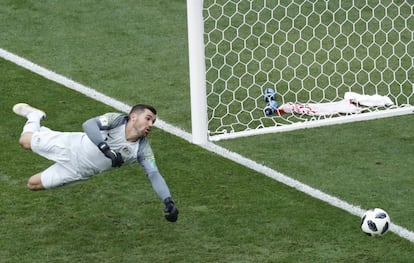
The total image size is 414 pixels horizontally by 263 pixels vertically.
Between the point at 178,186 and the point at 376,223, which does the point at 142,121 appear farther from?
the point at 376,223

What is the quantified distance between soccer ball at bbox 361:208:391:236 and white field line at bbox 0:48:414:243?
1.40 ft

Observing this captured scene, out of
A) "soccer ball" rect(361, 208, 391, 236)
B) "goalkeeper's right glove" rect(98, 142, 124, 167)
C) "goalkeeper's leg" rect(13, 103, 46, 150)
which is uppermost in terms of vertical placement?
"goalkeeper's leg" rect(13, 103, 46, 150)

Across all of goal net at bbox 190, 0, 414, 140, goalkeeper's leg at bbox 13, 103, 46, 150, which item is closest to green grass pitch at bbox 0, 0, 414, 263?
goal net at bbox 190, 0, 414, 140

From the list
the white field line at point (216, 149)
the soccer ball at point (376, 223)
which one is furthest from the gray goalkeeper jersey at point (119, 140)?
the white field line at point (216, 149)

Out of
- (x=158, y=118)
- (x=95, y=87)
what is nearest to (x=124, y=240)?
(x=158, y=118)

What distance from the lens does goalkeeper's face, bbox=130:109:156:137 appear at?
8.84 metres

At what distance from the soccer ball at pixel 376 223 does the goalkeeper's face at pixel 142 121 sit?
5.83ft

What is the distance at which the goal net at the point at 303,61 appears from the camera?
39.9 ft

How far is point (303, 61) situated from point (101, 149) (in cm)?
508

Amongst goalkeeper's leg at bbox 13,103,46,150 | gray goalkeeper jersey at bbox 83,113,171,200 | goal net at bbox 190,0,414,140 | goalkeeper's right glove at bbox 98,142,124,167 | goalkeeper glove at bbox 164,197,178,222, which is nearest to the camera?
goalkeeper glove at bbox 164,197,178,222

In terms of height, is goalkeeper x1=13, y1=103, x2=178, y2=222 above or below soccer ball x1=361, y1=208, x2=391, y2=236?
above

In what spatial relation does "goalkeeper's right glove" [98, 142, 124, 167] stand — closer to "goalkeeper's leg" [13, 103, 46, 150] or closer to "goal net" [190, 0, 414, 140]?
"goalkeeper's leg" [13, 103, 46, 150]

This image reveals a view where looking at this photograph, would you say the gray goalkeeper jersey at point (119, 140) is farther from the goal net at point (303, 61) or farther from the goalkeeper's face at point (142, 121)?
the goal net at point (303, 61)

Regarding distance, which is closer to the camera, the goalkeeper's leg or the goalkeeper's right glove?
the goalkeeper's right glove
